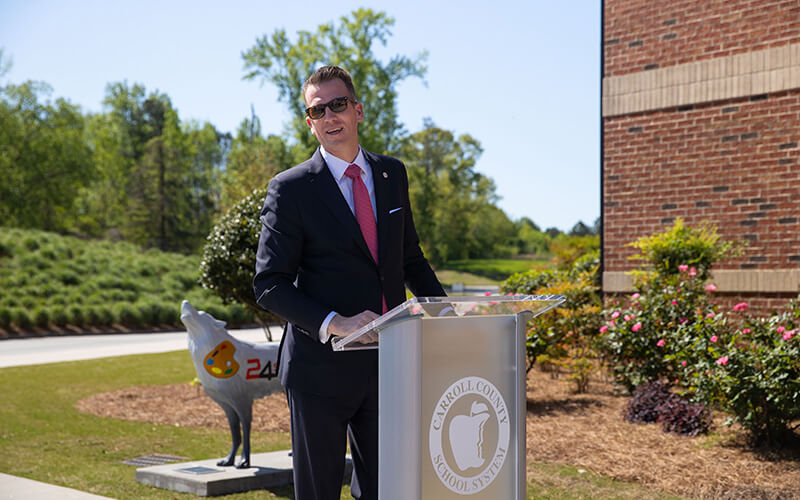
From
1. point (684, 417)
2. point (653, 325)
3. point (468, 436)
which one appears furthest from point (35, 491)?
point (653, 325)

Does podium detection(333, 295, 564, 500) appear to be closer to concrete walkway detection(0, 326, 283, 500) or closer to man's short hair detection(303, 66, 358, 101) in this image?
man's short hair detection(303, 66, 358, 101)

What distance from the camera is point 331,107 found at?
3.02 m

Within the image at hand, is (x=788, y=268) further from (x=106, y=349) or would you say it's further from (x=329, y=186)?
(x=106, y=349)

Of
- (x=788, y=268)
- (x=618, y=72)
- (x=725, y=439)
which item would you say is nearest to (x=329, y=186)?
(x=725, y=439)

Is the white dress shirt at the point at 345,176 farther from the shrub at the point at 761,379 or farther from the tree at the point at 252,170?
the tree at the point at 252,170

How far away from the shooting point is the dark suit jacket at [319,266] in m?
2.88

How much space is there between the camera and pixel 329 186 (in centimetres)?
297

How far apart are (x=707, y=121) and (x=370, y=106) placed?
110 feet

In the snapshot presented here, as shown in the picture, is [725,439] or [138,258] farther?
[138,258]

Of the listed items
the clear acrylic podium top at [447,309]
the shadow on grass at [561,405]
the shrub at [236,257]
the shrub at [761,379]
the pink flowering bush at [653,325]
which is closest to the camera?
the clear acrylic podium top at [447,309]

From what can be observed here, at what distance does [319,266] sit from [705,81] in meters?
8.25

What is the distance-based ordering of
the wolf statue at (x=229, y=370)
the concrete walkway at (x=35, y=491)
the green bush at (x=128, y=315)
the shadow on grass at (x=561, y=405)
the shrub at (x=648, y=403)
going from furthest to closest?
the green bush at (x=128, y=315) → the shadow on grass at (x=561, y=405) → the shrub at (x=648, y=403) → the wolf statue at (x=229, y=370) → the concrete walkway at (x=35, y=491)

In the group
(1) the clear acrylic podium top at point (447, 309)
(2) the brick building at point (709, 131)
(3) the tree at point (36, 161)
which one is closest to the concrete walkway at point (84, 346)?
(2) the brick building at point (709, 131)

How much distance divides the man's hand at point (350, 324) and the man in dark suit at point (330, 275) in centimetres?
11
